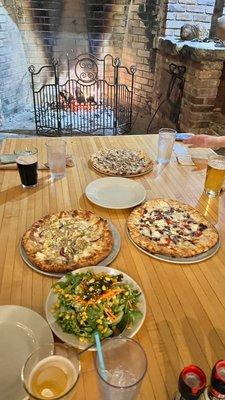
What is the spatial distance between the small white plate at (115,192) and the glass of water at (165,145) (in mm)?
325

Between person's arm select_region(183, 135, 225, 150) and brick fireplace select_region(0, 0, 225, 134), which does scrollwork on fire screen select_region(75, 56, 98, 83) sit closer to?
brick fireplace select_region(0, 0, 225, 134)

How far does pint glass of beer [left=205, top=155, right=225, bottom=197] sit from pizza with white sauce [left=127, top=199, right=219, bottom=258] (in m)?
0.20

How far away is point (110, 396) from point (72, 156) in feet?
4.08

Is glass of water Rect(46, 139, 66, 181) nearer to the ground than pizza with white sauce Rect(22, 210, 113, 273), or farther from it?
farther from it

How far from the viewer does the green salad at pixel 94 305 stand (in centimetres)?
70

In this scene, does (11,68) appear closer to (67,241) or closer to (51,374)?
(67,241)

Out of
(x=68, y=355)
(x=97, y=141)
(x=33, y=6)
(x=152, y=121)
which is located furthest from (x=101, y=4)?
(x=68, y=355)

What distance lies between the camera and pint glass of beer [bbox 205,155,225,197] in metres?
1.30

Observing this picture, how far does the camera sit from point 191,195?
135 cm

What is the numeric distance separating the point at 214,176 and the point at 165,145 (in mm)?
371

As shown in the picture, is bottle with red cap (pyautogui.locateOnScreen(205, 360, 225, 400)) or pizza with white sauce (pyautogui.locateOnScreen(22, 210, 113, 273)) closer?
bottle with red cap (pyautogui.locateOnScreen(205, 360, 225, 400))

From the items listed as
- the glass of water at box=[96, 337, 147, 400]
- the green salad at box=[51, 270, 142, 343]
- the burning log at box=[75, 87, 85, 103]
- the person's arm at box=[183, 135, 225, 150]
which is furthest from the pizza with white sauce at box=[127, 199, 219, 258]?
the burning log at box=[75, 87, 85, 103]

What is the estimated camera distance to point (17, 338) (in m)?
0.74

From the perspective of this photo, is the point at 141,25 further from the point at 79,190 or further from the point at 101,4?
the point at 79,190
